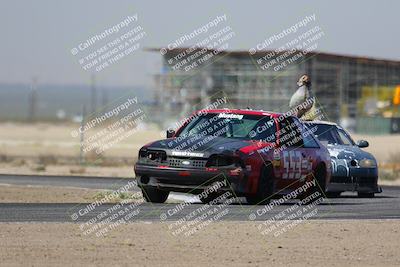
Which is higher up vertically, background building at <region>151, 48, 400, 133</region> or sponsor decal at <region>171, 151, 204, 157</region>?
sponsor decal at <region>171, 151, 204, 157</region>

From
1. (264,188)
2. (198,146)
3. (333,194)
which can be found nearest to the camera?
(198,146)

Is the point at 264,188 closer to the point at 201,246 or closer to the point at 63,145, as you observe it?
the point at 201,246

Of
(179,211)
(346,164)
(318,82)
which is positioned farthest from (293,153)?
(318,82)

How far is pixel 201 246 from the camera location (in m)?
13.7

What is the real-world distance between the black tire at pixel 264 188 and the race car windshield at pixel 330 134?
427cm

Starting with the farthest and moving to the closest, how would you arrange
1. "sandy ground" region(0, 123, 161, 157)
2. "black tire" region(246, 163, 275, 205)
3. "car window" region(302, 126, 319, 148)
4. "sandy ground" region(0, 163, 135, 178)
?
"sandy ground" region(0, 123, 161, 157) < "sandy ground" region(0, 163, 135, 178) < "car window" region(302, 126, 319, 148) < "black tire" region(246, 163, 275, 205)

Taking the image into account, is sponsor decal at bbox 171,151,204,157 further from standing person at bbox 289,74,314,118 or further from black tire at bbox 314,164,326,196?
standing person at bbox 289,74,314,118

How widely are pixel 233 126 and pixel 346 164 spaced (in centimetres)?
394

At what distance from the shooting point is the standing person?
Answer: 80.1 ft

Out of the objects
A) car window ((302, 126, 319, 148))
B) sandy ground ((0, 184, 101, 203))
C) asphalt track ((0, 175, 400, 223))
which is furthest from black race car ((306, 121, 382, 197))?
sandy ground ((0, 184, 101, 203))

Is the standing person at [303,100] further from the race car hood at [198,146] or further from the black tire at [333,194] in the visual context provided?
the race car hood at [198,146]

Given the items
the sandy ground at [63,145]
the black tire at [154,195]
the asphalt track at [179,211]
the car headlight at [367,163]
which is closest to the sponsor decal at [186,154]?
the asphalt track at [179,211]

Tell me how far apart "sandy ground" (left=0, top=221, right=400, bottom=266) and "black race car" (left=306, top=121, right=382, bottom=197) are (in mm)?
6866

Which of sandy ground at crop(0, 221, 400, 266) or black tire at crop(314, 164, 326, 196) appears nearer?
sandy ground at crop(0, 221, 400, 266)
